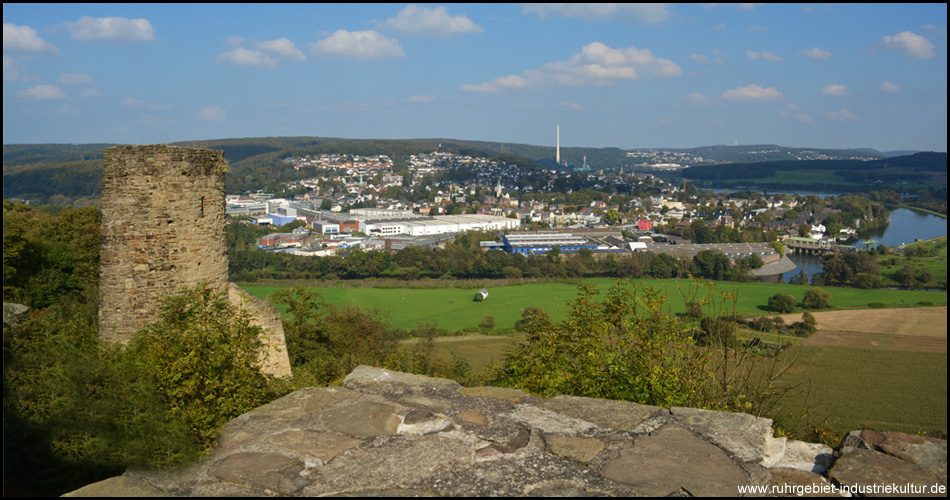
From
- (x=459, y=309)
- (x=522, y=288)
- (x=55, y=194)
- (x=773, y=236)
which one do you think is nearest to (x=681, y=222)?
(x=773, y=236)

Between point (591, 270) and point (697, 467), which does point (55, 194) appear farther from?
point (697, 467)

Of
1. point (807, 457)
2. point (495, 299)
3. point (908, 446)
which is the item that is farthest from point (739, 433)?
point (495, 299)

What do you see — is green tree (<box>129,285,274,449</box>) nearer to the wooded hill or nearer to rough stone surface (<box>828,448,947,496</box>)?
rough stone surface (<box>828,448,947,496</box>)

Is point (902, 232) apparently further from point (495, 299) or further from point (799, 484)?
point (799, 484)

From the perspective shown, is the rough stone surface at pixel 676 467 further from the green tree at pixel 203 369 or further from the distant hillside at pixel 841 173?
the distant hillside at pixel 841 173

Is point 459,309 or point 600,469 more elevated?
point 600,469

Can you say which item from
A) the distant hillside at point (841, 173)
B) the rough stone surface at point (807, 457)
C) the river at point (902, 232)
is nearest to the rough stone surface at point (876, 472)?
the rough stone surface at point (807, 457)
